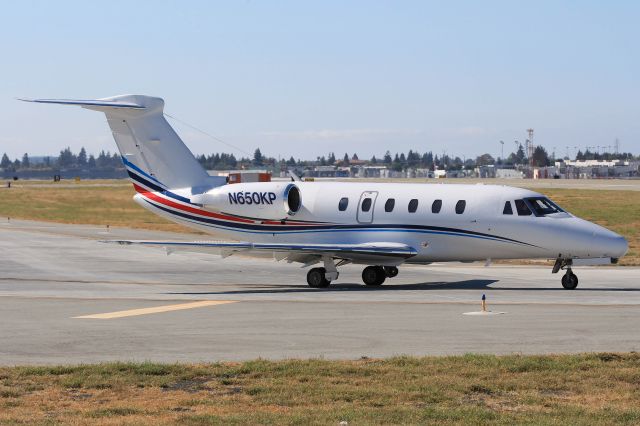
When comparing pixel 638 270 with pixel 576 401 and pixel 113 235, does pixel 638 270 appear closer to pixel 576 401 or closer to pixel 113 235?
pixel 576 401

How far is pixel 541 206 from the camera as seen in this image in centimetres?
3039

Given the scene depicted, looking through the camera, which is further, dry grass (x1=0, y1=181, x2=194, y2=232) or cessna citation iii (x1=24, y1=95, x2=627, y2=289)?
dry grass (x1=0, y1=181, x2=194, y2=232)

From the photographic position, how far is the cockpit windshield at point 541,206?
30.2 meters

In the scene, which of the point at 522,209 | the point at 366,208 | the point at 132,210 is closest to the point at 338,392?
the point at 522,209

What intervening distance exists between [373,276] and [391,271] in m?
2.37

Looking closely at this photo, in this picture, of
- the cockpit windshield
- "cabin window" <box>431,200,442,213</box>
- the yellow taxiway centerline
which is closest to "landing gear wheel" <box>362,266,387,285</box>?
"cabin window" <box>431,200,442,213</box>

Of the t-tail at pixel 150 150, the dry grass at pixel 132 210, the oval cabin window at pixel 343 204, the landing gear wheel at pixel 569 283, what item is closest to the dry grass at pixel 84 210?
the dry grass at pixel 132 210

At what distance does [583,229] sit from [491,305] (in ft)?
17.6

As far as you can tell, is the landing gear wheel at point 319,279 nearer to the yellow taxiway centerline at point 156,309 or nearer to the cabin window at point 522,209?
the yellow taxiway centerline at point 156,309

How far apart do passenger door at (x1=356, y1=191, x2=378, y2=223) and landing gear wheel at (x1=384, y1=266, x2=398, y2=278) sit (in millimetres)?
2476

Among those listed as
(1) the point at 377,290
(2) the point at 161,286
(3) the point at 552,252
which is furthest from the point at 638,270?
(2) the point at 161,286

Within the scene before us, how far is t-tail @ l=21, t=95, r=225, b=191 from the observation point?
3434 centimetres

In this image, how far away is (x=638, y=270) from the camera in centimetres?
3634

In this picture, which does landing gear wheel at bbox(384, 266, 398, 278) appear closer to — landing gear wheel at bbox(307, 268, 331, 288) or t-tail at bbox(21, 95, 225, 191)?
landing gear wheel at bbox(307, 268, 331, 288)
